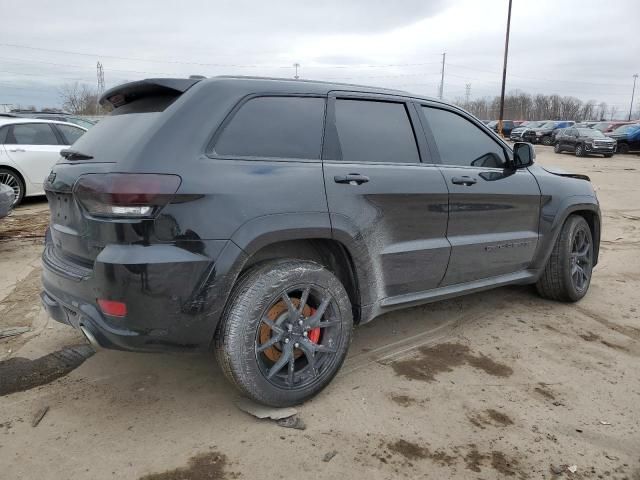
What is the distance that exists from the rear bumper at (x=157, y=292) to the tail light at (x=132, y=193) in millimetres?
165

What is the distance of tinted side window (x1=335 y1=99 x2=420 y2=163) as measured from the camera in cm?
317

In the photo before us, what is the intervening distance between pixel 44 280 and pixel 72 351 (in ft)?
2.57

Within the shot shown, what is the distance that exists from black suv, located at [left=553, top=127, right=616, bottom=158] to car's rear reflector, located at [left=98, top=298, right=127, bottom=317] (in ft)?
92.9

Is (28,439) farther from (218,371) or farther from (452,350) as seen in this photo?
(452,350)

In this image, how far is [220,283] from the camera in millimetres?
2527

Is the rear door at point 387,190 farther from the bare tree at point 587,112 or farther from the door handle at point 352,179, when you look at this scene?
the bare tree at point 587,112

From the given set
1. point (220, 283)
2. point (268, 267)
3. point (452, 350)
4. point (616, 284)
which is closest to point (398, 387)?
point (452, 350)

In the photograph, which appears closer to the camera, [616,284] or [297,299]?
[297,299]

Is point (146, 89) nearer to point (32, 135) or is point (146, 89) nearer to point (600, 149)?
point (32, 135)

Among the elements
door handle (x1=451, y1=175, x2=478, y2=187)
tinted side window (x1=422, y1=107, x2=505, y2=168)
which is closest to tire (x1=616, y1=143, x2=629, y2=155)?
tinted side window (x1=422, y1=107, x2=505, y2=168)

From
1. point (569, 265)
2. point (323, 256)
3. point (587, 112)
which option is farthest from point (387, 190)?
point (587, 112)

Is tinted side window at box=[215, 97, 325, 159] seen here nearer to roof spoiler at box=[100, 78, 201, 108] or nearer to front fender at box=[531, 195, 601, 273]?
roof spoiler at box=[100, 78, 201, 108]

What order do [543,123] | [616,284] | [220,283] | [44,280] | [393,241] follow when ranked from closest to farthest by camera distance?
[220,283] < [44,280] < [393,241] < [616,284] < [543,123]

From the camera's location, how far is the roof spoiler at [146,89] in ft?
9.08
